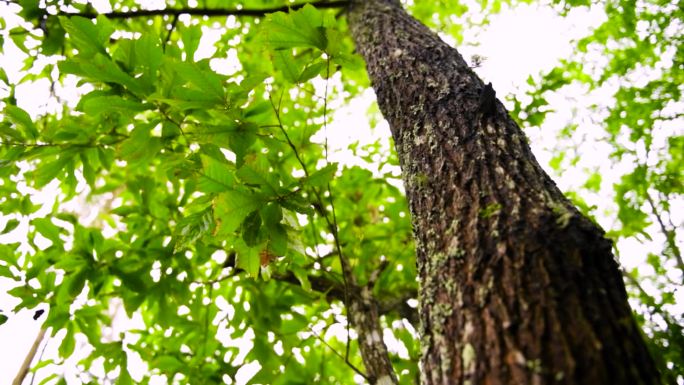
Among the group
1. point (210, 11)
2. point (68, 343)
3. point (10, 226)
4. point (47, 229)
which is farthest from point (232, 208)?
point (210, 11)

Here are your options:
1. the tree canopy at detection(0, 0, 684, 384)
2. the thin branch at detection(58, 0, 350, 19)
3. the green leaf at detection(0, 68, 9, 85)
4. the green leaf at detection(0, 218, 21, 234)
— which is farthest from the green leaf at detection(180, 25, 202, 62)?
the green leaf at detection(0, 218, 21, 234)

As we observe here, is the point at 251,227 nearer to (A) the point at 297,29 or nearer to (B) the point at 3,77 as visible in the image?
(A) the point at 297,29

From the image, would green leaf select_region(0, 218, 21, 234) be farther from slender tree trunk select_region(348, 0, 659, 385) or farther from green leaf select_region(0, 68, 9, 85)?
slender tree trunk select_region(348, 0, 659, 385)

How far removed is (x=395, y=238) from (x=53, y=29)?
6.82 ft

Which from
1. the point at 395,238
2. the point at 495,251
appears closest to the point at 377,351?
the point at 395,238

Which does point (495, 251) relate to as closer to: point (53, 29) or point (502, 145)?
point (502, 145)

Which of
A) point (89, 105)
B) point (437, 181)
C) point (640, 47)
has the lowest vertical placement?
point (437, 181)

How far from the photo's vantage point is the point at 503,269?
736mm

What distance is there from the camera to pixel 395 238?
248 centimetres

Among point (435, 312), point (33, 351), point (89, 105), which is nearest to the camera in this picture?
point (435, 312)

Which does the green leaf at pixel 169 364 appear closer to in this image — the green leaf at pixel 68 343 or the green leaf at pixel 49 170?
the green leaf at pixel 68 343

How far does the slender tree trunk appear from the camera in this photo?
0.62m

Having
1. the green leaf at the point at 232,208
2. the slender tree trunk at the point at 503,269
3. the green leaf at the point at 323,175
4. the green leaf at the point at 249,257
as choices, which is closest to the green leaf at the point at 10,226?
the green leaf at the point at 249,257

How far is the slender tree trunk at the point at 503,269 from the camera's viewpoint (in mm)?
617
